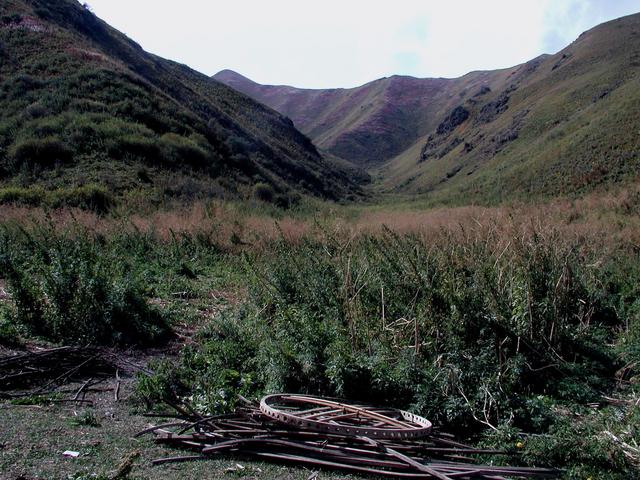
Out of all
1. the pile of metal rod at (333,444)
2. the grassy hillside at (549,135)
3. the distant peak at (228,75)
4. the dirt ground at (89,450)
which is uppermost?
the distant peak at (228,75)

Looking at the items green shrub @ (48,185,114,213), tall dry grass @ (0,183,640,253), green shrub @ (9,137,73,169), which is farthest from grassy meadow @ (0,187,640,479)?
green shrub @ (9,137,73,169)

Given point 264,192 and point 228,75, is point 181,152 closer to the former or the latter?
point 264,192

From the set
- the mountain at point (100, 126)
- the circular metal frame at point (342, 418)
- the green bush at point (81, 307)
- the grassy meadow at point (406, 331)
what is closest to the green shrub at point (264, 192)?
the mountain at point (100, 126)

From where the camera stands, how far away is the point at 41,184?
65.8 feet

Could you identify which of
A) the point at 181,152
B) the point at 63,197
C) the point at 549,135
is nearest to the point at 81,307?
the point at 63,197

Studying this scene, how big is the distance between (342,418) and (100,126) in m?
22.4

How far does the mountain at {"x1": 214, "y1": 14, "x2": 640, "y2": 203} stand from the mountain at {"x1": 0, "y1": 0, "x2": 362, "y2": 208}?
14960 millimetres

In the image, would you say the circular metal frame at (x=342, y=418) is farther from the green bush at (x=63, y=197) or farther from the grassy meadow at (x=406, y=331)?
the green bush at (x=63, y=197)

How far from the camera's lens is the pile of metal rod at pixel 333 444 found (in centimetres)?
405

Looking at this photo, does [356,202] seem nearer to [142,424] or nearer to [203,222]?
[203,222]

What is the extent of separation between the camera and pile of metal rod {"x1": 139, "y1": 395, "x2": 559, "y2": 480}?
405 cm

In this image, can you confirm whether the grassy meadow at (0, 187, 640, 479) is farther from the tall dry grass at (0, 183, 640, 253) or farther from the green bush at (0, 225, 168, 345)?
the tall dry grass at (0, 183, 640, 253)

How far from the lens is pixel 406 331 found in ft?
22.3

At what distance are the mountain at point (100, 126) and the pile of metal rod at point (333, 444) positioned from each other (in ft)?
53.1
